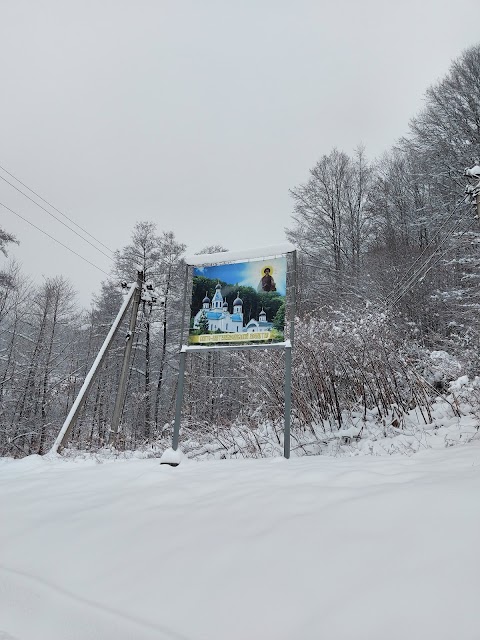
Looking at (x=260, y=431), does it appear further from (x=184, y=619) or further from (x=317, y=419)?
(x=184, y=619)

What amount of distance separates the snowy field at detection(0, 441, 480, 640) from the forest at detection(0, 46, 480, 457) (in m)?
3.66

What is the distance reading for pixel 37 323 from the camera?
2045cm

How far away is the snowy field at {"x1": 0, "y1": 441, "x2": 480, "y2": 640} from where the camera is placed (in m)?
1.31

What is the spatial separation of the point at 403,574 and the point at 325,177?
20.7 meters

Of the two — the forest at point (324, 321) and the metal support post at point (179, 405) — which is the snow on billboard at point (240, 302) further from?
the metal support post at point (179, 405)

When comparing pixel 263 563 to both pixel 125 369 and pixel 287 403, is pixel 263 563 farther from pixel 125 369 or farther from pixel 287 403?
pixel 125 369

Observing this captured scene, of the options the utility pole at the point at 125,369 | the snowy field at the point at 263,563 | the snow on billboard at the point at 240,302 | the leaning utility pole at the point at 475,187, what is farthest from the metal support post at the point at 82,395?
the leaning utility pole at the point at 475,187

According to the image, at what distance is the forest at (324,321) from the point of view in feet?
21.7

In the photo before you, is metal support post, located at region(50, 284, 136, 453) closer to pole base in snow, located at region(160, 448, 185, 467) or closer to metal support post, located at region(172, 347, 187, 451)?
metal support post, located at region(172, 347, 187, 451)

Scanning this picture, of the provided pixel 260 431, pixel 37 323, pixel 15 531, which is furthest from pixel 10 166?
pixel 15 531

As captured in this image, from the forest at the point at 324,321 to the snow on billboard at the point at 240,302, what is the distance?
0.12 metres

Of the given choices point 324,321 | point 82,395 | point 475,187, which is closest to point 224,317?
point 324,321

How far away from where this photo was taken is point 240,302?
6160 millimetres

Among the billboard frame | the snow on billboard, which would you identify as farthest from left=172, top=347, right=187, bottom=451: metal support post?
the snow on billboard
